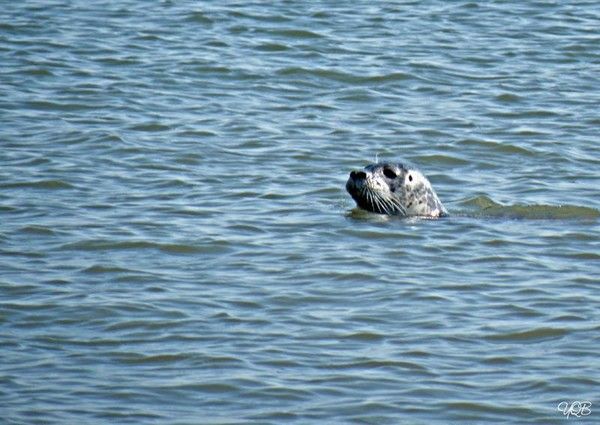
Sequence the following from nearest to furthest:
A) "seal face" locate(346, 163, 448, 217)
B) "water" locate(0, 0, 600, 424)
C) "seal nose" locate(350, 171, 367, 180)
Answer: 1. "water" locate(0, 0, 600, 424)
2. "seal nose" locate(350, 171, 367, 180)
3. "seal face" locate(346, 163, 448, 217)

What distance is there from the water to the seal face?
0.47 feet

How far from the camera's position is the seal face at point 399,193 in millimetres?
12711

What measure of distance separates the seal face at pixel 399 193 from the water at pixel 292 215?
0.14 m

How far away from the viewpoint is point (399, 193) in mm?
12820

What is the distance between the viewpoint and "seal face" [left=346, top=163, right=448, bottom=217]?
12711 mm

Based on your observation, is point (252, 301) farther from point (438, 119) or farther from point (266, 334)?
point (438, 119)

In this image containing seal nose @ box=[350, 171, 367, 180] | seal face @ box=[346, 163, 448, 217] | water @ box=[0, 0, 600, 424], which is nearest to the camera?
water @ box=[0, 0, 600, 424]

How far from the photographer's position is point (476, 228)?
1230cm

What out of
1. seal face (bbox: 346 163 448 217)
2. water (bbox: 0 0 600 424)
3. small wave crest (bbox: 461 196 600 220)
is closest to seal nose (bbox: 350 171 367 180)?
seal face (bbox: 346 163 448 217)

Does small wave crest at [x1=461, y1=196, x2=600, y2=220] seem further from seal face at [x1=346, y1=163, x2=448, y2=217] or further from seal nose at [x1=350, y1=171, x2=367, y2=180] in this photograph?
seal nose at [x1=350, y1=171, x2=367, y2=180]

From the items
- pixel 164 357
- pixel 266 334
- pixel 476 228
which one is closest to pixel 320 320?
pixel 266 334

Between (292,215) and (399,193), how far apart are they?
2.96 feet

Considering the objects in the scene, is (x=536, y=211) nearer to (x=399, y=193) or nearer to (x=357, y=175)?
(x=399, y=193)

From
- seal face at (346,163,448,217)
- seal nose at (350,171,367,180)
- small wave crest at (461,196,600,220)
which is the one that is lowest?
small wave crest at (461,196,600,220)
